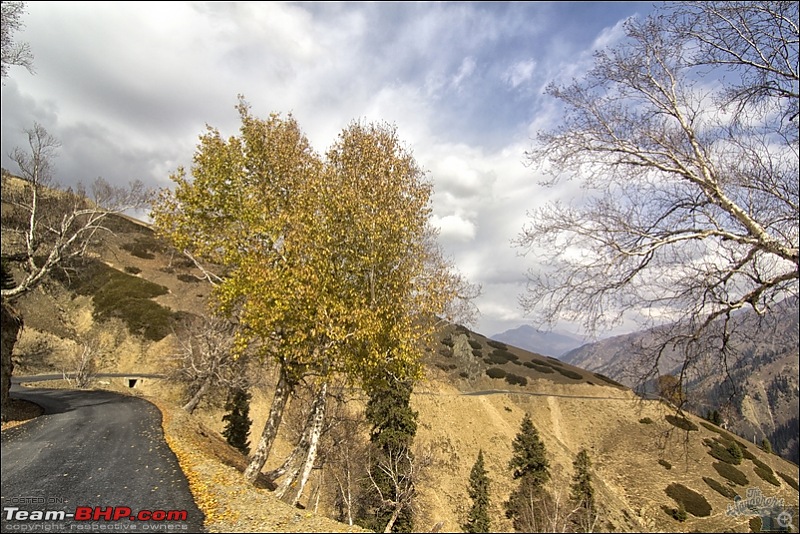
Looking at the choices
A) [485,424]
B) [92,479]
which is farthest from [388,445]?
A: [485,424]

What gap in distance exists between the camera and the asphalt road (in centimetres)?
750

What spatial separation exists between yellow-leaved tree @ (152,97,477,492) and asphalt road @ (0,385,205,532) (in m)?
3.01

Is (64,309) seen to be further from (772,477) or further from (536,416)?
(772,477)

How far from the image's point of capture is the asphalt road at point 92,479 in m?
7.50

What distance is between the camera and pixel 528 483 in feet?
105

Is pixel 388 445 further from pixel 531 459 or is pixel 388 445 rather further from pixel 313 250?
pixel 313 250

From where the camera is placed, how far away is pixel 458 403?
153 ft

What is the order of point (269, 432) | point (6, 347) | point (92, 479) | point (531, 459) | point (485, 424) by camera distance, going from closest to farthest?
1. point (92, 479)
2. point (269, 432)
3. point (6, 347)
4. point (531, 459)
5. point (485, 424)

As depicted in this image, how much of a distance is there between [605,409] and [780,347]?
53.9m

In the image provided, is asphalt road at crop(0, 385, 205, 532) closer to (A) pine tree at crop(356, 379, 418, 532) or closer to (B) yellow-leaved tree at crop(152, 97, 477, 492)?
(B) yellow-leaved tree at crop(152, 97, 477, 492)

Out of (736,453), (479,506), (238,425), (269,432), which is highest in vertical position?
(269,432)

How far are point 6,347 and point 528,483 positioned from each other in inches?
1449

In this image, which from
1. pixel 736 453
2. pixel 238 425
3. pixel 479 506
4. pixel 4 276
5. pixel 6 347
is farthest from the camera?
pixel 736 453

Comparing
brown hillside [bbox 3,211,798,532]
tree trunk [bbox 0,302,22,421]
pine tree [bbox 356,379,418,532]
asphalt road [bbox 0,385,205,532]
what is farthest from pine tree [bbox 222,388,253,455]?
tree trunk [bbox 0,302,22,421]
